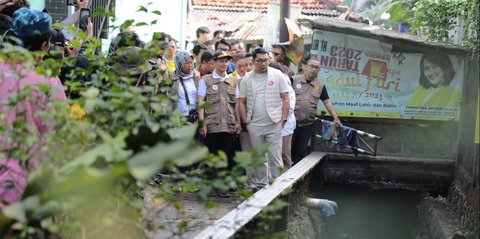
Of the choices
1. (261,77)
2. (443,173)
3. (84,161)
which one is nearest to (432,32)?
(443,173)

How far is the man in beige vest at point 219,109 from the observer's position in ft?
38.4

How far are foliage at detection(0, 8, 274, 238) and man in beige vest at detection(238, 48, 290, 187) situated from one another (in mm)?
7612

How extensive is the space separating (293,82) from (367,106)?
1.54 m

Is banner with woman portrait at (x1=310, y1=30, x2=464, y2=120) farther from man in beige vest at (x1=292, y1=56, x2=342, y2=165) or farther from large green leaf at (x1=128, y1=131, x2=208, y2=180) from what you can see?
large green leaf at (x1=128, y1=131, x2=208, y2=180)

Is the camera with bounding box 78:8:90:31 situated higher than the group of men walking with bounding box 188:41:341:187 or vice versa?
the camera with bounding box 78:8:90:31

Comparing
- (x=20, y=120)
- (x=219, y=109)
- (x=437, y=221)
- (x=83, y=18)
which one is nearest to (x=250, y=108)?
(x=219, y=109)

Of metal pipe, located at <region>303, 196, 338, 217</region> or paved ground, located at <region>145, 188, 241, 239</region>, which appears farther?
metal pipe, located at <region>303, 196, 338, 217</region>

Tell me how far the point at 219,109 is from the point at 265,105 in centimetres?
64

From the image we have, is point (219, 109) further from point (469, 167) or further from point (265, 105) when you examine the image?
point (469, 167)

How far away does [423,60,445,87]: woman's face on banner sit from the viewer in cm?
1457

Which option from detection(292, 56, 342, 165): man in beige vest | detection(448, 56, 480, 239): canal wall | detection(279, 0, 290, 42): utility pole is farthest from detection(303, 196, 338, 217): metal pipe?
detection(279, 0, 290, 42): utility pole

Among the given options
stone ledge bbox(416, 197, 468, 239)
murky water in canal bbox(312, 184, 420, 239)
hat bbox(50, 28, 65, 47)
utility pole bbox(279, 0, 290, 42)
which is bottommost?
murky water in canal bbox(312, 184, 420, 239)

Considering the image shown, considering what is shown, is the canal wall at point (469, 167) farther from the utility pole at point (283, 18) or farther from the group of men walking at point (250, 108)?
the utility pole at point (283, 18)

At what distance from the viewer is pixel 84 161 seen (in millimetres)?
3316
